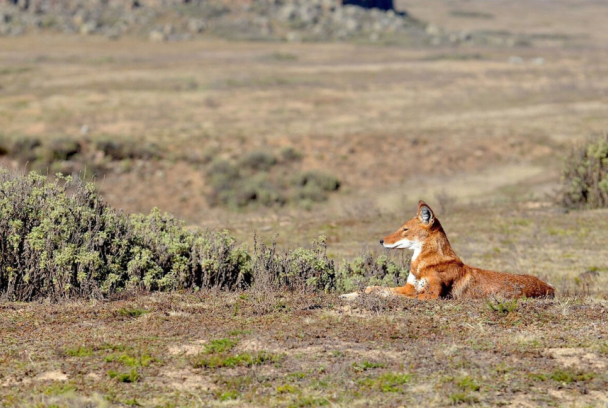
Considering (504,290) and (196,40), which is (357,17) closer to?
(196,40)

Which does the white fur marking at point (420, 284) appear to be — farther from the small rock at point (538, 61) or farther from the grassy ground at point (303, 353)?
the small rock at point (538, 61)

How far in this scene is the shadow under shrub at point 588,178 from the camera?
17734 mm

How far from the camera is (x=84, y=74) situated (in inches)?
2056

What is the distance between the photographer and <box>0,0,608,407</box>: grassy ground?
6070 mm

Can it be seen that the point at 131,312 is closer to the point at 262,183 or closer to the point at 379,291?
the point at 379,291

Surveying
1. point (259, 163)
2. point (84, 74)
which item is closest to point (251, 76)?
point (84, 74)

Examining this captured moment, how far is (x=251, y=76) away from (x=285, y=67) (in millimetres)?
6649

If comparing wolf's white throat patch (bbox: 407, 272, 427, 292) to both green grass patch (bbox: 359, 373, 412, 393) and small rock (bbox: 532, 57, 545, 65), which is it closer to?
green grass patch (bbox: 359, 373, 412, 393)

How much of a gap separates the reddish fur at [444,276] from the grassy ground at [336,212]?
0.41 m

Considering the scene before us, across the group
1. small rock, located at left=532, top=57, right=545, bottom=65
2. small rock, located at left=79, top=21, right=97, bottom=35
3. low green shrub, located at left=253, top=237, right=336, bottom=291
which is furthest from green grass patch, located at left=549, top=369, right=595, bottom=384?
small rock, located at left=79, top=21, right=97, bottom=35

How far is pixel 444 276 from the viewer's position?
8242mm

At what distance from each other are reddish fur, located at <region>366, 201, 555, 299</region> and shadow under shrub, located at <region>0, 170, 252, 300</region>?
6.98 feet

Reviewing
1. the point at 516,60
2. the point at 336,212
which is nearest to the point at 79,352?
the point at 336,212

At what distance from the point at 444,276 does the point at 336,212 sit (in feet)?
40.3
